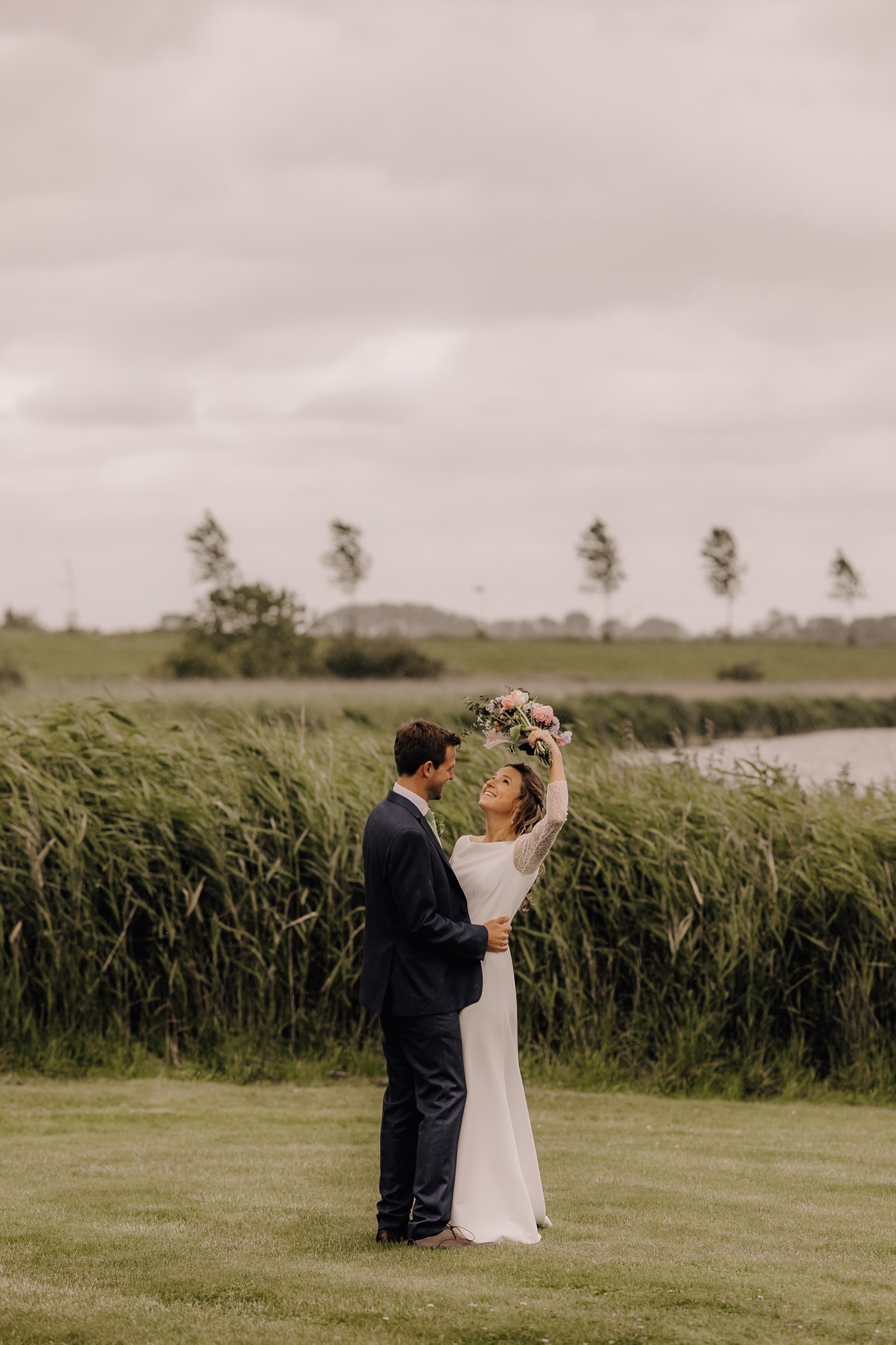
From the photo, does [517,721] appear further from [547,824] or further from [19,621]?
[19,621]

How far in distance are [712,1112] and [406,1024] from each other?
14.4ft


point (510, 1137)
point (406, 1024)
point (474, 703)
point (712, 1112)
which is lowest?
point (712, 1112)

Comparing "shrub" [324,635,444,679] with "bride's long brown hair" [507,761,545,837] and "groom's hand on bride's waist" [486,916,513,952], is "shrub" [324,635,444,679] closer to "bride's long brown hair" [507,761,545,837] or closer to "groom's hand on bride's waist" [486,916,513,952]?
"bride's long brown hair" [507,761,545,837]

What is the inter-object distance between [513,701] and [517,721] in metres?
0.08

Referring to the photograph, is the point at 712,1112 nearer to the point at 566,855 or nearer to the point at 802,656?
the point at 566,855

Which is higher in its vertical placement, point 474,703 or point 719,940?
point 474,703

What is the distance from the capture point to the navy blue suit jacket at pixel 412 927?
14.6 feet

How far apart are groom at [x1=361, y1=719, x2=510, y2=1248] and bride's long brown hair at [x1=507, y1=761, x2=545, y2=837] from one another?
→ 0.28 m

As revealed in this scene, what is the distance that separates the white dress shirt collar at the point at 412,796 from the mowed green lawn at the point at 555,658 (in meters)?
47.6

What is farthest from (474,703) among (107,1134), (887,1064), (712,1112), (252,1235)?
(887,1064)

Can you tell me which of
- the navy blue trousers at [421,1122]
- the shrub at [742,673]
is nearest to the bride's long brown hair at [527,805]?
the navy blue trousers at [421,1122]

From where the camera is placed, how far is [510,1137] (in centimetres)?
456

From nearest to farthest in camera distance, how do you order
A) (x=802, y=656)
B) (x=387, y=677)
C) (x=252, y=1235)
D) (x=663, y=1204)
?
(x=252, y=1235) < (x=663, y=1204) < (x=387, y=677) < (x=802, y=656)

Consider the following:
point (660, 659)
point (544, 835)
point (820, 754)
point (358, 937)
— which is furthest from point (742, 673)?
point (544, 835)
